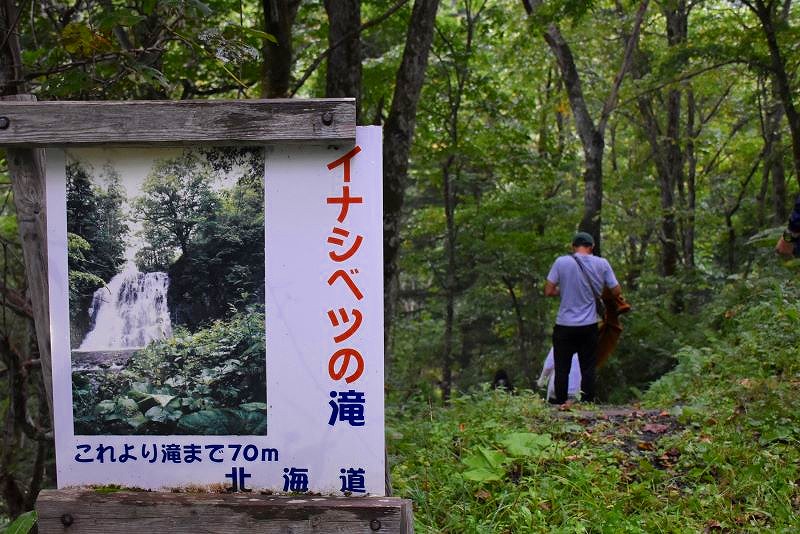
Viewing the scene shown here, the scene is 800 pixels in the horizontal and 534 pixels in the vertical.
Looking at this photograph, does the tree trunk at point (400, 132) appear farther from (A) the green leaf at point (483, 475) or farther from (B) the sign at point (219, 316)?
(B) the sign at point (219, 316)

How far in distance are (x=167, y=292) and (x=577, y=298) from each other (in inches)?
207

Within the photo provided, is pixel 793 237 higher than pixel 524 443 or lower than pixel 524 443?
higher

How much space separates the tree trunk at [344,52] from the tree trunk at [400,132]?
1.21ft

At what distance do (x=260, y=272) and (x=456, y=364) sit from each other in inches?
591

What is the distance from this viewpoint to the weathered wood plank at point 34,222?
264cm

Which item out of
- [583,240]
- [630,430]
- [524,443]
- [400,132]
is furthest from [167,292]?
[583,240]

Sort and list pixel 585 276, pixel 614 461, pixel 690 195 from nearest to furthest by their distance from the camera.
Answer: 1. pixel 614 461
2. pixel 585 276
3. pixel 690 195

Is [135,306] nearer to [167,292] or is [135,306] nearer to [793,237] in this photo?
[167,292]

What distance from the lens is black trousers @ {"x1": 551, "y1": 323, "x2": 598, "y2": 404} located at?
7.27 m

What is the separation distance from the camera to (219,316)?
252 centimetres

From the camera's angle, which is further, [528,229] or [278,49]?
[528,229]

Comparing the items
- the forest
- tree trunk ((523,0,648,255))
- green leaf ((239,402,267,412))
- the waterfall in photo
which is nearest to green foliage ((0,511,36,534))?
the forest

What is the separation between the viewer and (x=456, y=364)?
17.2 metres

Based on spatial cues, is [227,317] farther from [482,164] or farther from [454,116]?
[482,164]
